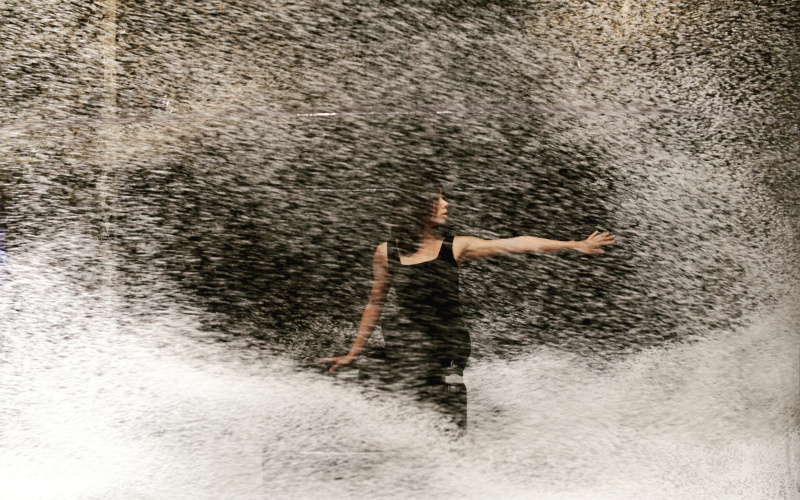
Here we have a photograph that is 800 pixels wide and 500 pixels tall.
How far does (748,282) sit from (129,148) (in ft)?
10.8

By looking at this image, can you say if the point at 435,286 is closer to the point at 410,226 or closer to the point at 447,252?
the point at 447,252

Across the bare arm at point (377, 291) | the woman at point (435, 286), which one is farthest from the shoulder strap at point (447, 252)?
the bare arm at point (377, 291)

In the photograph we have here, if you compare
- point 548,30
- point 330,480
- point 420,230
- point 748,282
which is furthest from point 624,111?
point 330,480

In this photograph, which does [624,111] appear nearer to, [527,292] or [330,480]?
[527,292]

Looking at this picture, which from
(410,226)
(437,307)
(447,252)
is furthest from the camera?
(410,226)

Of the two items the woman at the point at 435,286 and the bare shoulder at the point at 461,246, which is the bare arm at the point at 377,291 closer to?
the woman at the point at 435,286

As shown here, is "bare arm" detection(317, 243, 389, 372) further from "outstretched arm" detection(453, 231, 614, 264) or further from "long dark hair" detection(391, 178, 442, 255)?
"outstretched arm" detection(453, 231, 614, 264)

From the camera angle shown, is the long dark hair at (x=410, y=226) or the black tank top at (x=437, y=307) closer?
the black tank top at (x=437, y=307)

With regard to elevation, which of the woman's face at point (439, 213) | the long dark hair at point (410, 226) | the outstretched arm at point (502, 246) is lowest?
the long dark hair at point (410, 226)

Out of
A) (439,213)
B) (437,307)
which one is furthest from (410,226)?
(437,307)

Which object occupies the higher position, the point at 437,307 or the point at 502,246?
the point at 502,246

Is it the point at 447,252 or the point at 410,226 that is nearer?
the point at 447,252

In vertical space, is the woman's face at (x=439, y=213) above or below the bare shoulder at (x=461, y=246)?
above

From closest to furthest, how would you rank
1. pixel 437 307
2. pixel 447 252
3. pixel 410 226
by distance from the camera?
pixel 437 307
pixel 447 252
pixel 410 226
